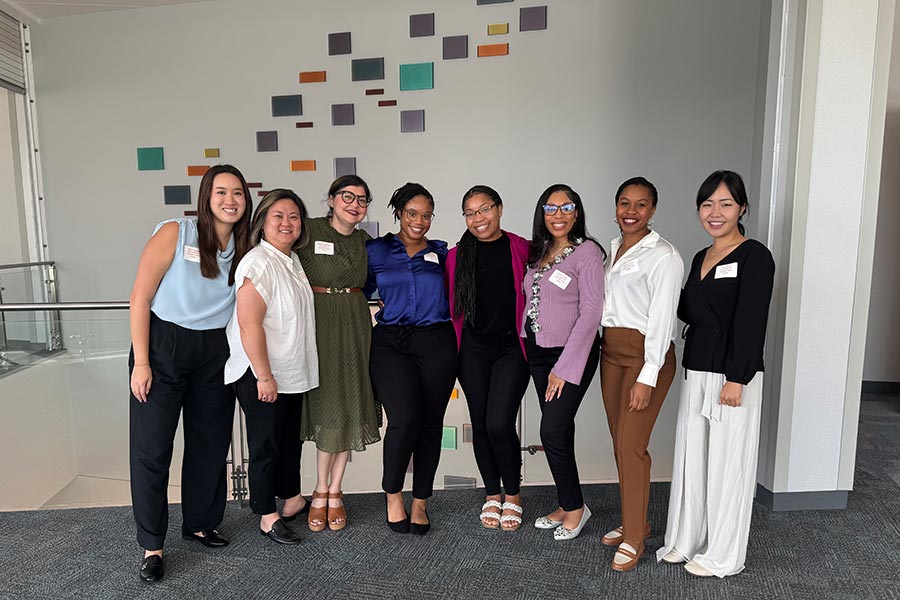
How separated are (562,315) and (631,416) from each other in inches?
19.4

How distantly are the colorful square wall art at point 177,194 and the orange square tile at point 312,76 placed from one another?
5.37 feet

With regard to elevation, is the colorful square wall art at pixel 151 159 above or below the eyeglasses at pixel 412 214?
above

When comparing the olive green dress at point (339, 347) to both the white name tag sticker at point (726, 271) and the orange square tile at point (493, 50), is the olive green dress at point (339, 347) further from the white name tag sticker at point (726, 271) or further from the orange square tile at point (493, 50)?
the orange square tile at point (493, 50)

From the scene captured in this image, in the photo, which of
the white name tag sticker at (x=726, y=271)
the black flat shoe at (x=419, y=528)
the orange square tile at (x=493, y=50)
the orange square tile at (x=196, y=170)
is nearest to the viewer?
the white name tag sticker at (x=726, y=271)

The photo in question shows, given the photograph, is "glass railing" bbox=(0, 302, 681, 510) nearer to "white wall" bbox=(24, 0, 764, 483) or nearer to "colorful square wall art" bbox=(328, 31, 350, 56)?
"white wall" bbox=(24, 0, 764, 483)

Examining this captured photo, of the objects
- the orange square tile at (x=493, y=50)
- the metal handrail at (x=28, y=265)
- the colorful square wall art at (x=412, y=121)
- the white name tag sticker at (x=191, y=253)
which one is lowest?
the metal handrail at (x=28, y=265)

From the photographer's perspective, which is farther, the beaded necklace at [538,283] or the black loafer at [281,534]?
the black loafer at [281,534]

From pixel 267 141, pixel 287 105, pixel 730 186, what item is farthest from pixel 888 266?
pixel 267 141

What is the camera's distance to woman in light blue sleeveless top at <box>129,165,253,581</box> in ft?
7.57

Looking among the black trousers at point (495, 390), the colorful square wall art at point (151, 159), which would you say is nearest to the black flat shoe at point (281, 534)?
the black trousers at point (495, 390)

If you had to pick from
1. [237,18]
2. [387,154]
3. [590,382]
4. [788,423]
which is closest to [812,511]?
[788,423]

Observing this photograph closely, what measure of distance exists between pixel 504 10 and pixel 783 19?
2805 mm

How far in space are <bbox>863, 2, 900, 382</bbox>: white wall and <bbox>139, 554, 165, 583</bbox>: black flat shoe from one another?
6.00 meters

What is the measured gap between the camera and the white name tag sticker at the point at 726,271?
227cm
